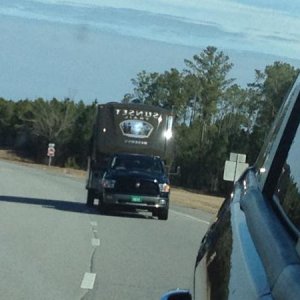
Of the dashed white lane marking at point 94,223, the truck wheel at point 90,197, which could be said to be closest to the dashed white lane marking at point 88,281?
the dashed white lane marking at point 94,223

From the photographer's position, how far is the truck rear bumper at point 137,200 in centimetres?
2714

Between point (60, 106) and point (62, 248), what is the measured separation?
103 metres

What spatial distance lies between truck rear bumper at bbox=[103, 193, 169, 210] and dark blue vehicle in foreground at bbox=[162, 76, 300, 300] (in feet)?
72.8

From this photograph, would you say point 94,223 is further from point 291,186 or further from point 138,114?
point 291,186

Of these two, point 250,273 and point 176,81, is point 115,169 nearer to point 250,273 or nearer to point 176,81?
point 250,273

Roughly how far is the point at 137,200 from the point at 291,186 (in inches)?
937

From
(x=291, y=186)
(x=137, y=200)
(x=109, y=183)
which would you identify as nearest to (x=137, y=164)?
(x=109, y=183)

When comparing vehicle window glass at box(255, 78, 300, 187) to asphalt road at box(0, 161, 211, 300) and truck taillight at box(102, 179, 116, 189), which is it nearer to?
asphalt road at box(0, 161, 211, 300)

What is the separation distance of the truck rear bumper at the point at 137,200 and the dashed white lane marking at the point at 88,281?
13.3 meters

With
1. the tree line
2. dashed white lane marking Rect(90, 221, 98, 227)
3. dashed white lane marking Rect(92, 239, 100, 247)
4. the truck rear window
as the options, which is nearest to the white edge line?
dashed white lane marking Rect(92, 239, 100, 247)

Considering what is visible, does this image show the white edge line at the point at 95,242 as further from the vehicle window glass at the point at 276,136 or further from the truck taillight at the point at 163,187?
the vehicle window glass at the point at 276,136

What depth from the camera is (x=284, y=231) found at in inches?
120

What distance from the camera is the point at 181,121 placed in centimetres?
10031

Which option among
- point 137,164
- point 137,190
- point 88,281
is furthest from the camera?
point 137,164
